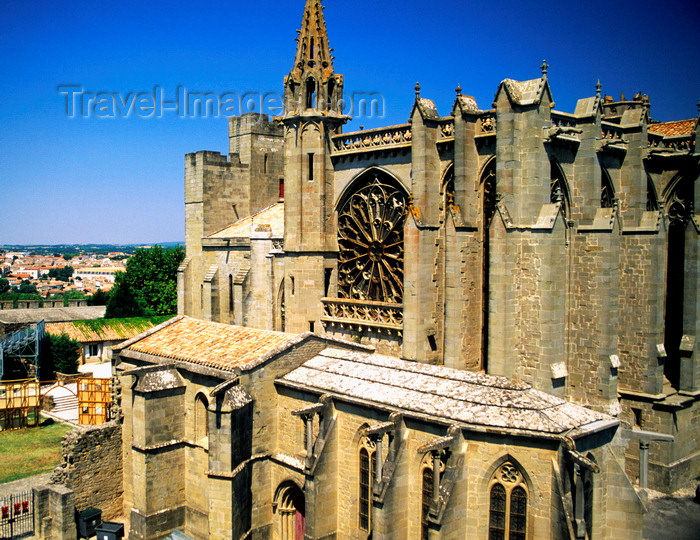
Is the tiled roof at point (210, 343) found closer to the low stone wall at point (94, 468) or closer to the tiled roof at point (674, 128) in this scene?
the low stone wall at point (94, 468)

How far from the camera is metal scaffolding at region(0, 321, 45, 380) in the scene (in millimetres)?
41772

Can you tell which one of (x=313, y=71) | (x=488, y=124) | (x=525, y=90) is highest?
(x=313, y=71)

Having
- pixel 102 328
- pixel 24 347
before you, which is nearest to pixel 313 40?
pixel 24 347

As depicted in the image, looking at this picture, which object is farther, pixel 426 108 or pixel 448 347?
pixel 426 108

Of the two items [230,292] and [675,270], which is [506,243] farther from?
[230,292]

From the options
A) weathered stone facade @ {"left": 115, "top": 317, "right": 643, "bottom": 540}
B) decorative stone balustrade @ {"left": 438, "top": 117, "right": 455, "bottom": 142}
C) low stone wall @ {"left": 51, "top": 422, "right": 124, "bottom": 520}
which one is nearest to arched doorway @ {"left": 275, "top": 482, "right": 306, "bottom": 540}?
weathered stone facade @ {"left": 115, "top": 317, "right": 643, "bottom": 540}

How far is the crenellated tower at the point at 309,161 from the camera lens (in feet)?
87.9

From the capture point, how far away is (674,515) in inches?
825

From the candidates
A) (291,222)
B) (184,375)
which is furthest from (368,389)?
(291,222)

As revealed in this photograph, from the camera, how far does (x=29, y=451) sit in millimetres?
30547

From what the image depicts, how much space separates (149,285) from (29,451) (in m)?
35.9

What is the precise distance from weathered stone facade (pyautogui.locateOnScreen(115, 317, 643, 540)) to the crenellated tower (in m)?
3.43

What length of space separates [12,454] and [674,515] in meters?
26.7

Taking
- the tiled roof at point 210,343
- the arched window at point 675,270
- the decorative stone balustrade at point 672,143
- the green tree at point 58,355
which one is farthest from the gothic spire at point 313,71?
the green tree at point 58,355
